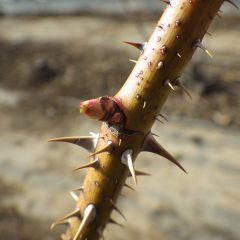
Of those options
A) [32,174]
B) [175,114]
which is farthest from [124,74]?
[32,174]

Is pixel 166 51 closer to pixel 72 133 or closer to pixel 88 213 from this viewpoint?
pixel 88 213

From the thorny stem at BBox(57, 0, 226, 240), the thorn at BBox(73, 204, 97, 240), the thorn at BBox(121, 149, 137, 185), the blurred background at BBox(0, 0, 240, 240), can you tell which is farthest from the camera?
the blurred background at BBox(0, 0, 240, 240)

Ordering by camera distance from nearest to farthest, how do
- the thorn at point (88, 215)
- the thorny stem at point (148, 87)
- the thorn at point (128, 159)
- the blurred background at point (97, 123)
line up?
the thorny stem at point (148, 87) < the thorn at point (128, 159) < the thorn at point (88, 215) < the blurred background at point (97, 123)

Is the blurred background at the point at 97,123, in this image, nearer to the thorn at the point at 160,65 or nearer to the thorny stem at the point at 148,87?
the thorny stem at the point at 148,87

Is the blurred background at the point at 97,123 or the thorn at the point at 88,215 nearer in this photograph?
the thorn at the point at 88,215

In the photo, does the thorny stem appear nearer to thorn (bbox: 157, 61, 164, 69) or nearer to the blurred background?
thorn (bbox: 157, 61, 164, 69)

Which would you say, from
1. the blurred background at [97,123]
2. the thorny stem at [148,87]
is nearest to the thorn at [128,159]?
the thorny stem at [148,87]

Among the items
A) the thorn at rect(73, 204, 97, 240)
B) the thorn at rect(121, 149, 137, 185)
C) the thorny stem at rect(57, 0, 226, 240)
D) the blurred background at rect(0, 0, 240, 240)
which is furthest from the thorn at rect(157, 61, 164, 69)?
the blurred background at rect(0, 0, 240, 240)

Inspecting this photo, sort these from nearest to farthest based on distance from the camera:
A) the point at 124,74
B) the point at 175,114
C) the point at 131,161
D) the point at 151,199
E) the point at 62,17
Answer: the point at 131,161 < the point at 151,199 < the point at 175,114 < the point at 124,74 < the point at 62,17

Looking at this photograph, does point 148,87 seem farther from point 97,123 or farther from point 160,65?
point 97,123
